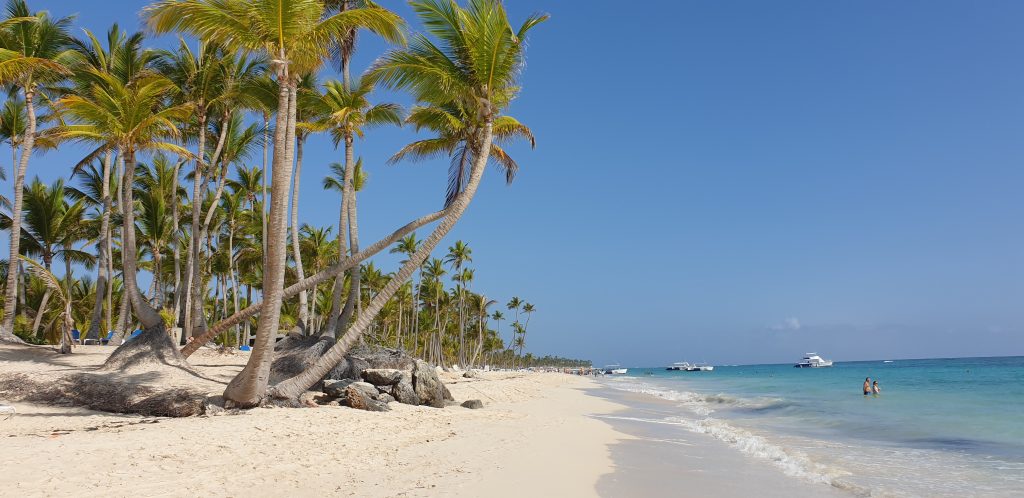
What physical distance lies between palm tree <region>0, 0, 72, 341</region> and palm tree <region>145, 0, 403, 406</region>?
821 cm

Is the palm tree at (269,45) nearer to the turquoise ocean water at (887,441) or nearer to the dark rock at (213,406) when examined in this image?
the dark rock at (213,406)

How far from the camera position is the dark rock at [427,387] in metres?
14.5

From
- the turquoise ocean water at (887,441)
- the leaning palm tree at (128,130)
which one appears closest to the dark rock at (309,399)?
the leaning palm tree at (128,130)

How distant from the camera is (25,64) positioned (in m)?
15.3

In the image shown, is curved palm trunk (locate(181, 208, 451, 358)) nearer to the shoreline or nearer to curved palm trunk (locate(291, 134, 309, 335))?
curved palm trunk (locate(291, 134, 309, 335))

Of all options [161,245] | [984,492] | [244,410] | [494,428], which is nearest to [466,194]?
[494,428]

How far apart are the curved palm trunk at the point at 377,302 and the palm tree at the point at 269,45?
3.32ft

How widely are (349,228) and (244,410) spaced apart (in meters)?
8.26

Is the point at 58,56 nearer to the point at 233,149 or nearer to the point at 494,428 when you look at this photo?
the point at 233,149

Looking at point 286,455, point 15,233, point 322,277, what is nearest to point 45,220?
point 15,233

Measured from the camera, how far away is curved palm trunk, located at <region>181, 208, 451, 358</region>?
12656mm

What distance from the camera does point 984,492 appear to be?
8.27 m

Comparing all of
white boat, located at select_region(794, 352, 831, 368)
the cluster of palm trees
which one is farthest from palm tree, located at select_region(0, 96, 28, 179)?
white boat, located at select_region(794, 352, 831, 368)

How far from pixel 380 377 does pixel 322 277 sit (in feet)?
9.87
